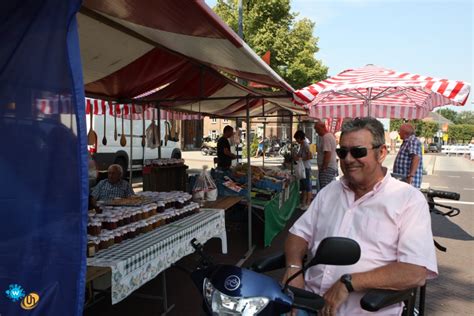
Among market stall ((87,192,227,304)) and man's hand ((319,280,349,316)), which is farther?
market stall ((87,192,227,304))

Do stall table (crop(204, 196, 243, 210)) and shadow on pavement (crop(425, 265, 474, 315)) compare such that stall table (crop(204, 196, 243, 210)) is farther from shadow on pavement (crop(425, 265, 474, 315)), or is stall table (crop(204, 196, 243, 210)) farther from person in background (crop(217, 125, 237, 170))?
shadow on pavement (crop(425, 265, 474, 315))

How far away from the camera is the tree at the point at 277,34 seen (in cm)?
2147

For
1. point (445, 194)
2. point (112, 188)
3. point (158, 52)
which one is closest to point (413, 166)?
point (445, 194)

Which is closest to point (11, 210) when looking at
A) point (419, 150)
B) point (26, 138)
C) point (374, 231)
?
point (26, 138)

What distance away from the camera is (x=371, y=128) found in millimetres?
2068

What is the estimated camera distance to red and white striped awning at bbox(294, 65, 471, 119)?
4953mm

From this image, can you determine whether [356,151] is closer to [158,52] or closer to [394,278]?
[394,278]

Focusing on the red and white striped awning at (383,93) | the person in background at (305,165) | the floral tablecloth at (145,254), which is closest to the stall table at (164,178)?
the floral tablecloth at (145,254)

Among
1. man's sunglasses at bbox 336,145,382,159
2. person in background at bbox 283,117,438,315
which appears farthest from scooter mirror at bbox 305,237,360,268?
man's sunglasses at bbox 336,145,382,159

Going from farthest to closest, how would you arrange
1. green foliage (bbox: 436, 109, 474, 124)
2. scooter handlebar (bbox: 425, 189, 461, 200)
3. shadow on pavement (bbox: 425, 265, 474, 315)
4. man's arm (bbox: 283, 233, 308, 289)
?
green foliage (bbox: 436, 109, 474, 124) < shadow on pavement (bbox: 425, 265, 474, 315) < scooter handlebar (bbox: 425, 189, 461, 200) < man's arm (bbox: 283, 233, 308, 289)

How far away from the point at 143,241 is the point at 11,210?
1.36 m

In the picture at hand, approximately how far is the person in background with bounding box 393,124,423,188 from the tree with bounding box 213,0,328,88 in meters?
15.3

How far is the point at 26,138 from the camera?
6.52 ft

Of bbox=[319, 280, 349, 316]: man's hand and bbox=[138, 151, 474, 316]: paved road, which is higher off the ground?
bbox=[319, 280, 349, 316]: man's hand
